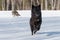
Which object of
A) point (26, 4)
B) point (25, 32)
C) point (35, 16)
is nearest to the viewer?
point (35, 16)

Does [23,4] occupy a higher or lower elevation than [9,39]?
lower

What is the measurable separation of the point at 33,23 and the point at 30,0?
20.1m

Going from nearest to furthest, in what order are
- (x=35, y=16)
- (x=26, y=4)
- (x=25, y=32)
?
(x=35, y=16), (x=25, y=32), (x=26, y=4)

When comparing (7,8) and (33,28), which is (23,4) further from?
(33,28)

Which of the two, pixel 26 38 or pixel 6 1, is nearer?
pixel 26 38

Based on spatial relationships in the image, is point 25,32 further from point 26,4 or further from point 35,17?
point 26,4

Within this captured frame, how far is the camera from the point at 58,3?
24.6 m

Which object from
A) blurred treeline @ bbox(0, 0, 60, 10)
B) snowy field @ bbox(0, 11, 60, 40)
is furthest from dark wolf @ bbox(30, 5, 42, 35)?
blurred treeline @ bbox(0, 0, 60, 10)

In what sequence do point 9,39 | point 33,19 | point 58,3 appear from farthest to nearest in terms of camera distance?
point 58,3 → point 33,19 → point 9,39

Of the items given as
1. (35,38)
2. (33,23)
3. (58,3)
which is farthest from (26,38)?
(58,3)

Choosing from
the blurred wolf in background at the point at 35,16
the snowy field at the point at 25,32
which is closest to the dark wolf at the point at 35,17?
the blurred wolf in background at the point at 35,16

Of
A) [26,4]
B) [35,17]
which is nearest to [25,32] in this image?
[35,17]

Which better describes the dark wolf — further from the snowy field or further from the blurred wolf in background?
the snowy field

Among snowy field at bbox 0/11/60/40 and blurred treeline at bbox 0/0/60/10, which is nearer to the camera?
snowy field at bbox 0/11/60/40
